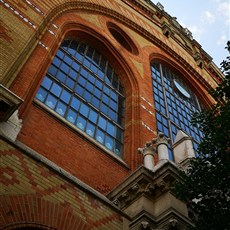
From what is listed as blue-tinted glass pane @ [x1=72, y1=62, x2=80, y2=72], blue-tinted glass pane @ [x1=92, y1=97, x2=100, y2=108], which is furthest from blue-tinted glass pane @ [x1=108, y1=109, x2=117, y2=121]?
blue-tinted glass pane @ [x1=72, y1=62, x2=80, y2=72]

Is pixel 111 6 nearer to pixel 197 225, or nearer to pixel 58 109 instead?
pixel 58 109

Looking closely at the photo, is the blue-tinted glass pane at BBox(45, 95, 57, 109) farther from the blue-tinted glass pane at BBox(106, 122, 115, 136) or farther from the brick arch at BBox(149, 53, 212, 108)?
the brick arch at BBox(149, 53, 212, 108)

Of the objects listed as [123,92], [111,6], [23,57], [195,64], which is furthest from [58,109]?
[195,64]

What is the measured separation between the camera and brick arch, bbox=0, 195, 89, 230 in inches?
199

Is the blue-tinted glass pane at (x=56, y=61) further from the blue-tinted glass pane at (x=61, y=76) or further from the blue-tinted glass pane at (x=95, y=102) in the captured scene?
the blue-tinted glass pane at (x=95, y=102)

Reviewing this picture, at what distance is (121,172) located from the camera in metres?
8.78

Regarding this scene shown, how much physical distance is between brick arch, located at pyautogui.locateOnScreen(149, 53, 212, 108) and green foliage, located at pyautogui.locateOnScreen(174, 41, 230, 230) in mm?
12222

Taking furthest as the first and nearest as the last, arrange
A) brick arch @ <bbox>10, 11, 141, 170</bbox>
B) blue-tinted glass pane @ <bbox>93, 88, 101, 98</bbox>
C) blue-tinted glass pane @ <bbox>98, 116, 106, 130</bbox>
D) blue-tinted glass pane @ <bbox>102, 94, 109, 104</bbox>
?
blue-tinted glass pane @ <bbox>102, 94, 109, 104</bbox>
blue-tinted glass pane @ <bbox>93, 88, 101, 98</bbox>
blue-tinted glass pane @ <bbox>98, 116, 106, 130</bbox>
brick arch @ <bbox>10, 11, 141, 170</bbox>

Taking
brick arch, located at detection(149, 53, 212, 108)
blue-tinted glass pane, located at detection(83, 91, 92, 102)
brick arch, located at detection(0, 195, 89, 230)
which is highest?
brick arch, located at detection(149, 53, 212, 108)

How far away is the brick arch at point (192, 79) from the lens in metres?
18.0

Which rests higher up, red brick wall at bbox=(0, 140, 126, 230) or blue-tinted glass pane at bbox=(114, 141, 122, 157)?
blue-tinted glass pane at bbox=(114, 141, 122, 157)

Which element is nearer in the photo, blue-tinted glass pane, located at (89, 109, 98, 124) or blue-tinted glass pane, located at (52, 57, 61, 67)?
blue-tinted glass pane, located at (89, 109, 98, 124)

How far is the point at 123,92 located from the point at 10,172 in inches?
291

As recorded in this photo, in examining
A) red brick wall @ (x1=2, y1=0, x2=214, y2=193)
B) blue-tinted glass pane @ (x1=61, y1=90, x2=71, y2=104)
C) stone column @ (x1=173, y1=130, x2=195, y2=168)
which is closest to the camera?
red brick wall @ (x1=2, y1=0, x2=214, y2=193)
